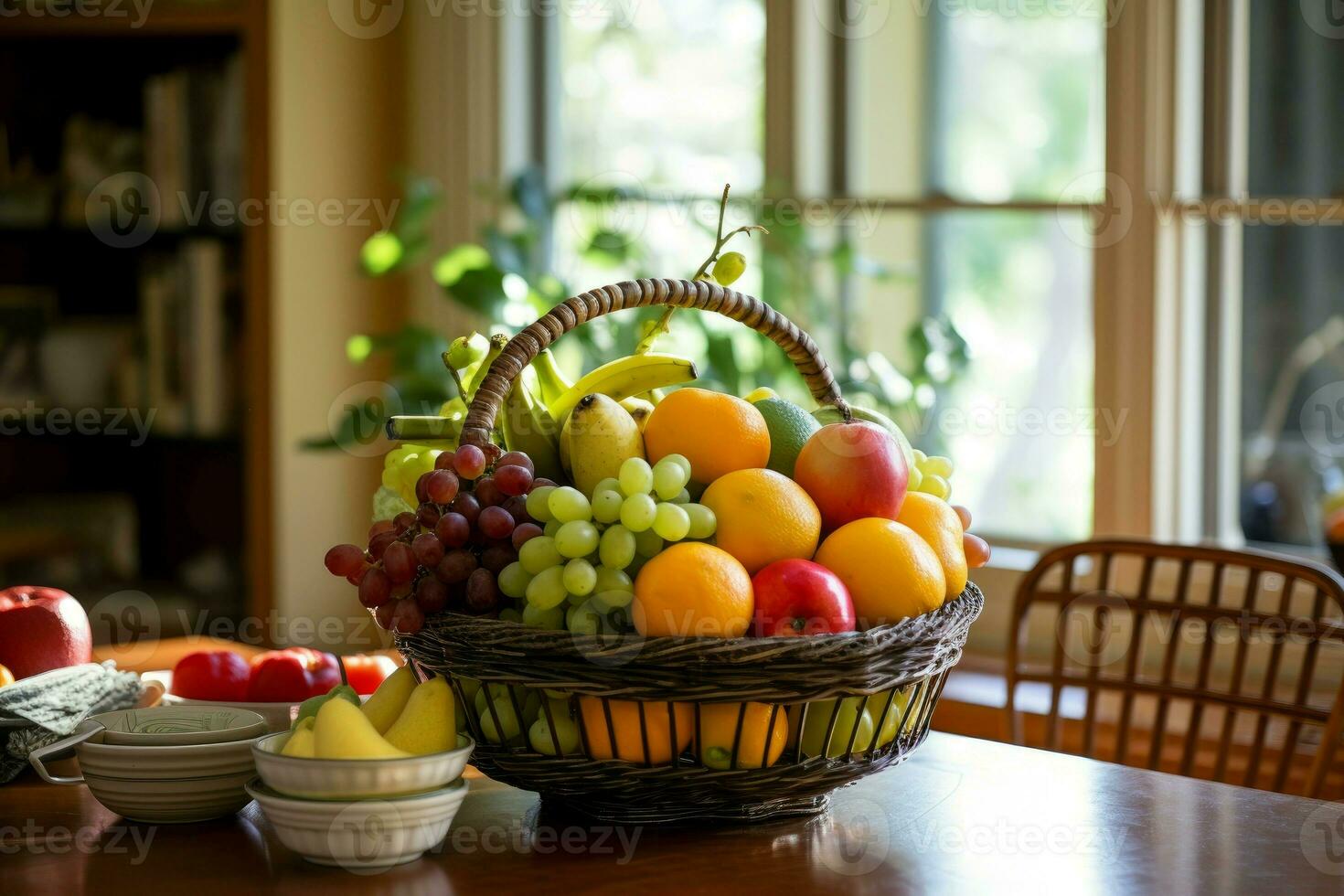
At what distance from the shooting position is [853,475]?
94 centimetres

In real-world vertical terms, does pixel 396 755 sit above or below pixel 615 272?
below

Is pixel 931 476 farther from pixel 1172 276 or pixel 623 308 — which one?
pixel 1172 276

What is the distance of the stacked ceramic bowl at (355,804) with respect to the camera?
2.70ft

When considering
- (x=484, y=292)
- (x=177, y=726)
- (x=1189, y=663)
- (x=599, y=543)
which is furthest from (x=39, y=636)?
(x=1189, y=663)

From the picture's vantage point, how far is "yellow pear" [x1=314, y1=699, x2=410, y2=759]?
2.73 ft

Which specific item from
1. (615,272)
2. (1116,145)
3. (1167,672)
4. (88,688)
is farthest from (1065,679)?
(615,272)

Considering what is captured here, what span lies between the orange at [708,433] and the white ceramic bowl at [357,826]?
282mm

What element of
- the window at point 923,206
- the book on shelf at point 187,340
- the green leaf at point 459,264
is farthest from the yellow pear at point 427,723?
the book on shelf at point 187,340

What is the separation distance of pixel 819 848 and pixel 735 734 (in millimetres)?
107

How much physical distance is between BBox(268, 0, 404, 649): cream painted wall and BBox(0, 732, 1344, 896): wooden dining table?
1.71 metres

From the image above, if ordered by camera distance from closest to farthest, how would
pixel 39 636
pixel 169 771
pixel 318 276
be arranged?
1. pixel 169 771
2. pixel 39 636
3. pixel 318 276

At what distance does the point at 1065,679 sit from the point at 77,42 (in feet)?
8.09

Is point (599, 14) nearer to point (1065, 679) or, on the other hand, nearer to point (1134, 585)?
point (1134, 585)

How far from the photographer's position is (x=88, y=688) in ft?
3.60
